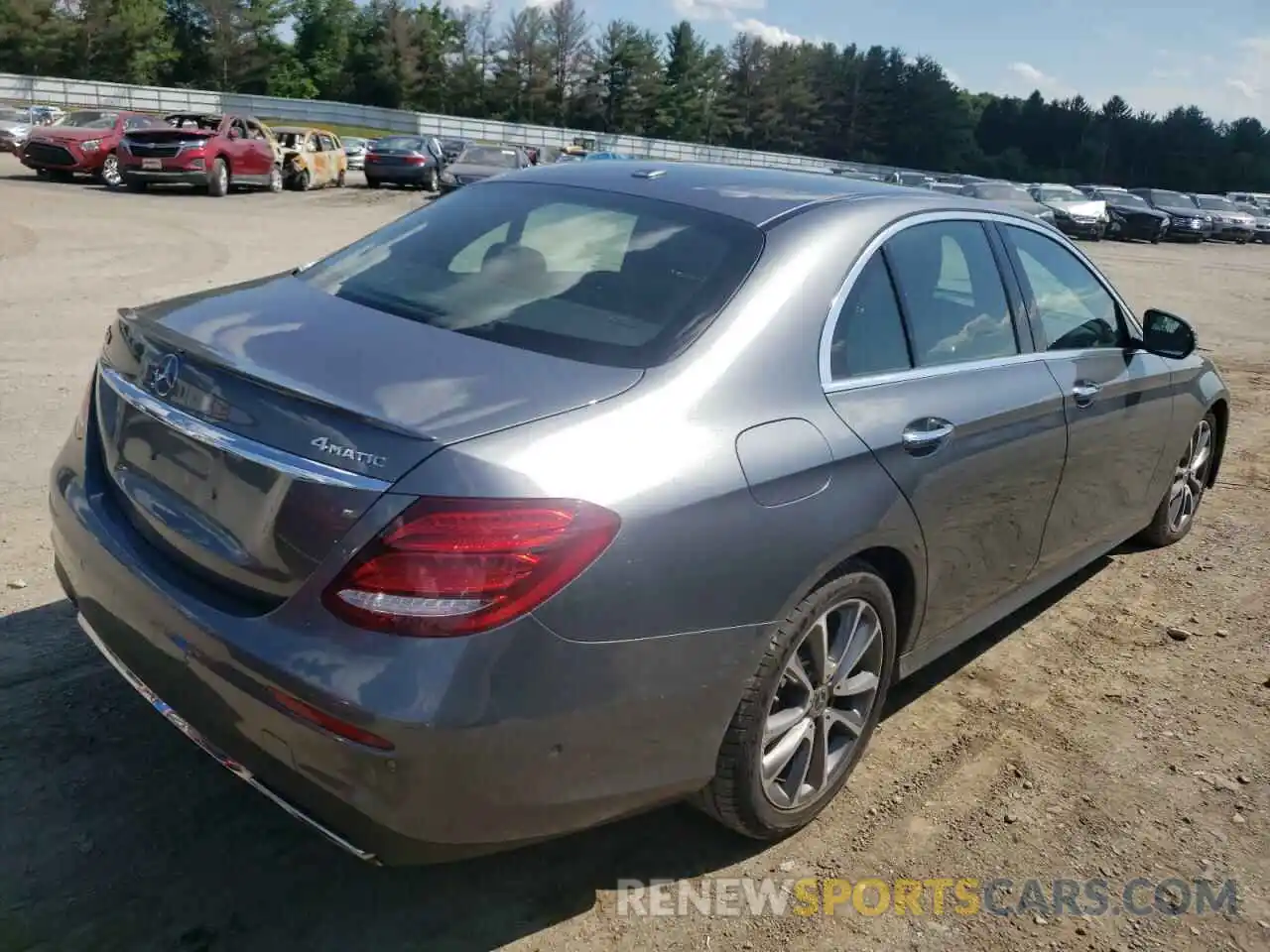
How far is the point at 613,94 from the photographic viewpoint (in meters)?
92.8

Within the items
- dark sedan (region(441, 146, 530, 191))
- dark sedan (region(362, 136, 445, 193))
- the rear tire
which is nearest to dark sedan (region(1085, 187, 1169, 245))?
dark sedan (region(441, 146, 530, 191))

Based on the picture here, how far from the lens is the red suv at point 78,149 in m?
22.7

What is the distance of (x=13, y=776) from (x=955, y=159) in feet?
362

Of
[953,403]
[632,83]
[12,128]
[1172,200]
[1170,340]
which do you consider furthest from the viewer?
[632,83]

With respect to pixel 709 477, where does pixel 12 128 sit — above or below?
below

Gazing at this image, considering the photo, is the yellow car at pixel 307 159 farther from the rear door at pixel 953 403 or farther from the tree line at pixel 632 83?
the tree line at pixel 632 83

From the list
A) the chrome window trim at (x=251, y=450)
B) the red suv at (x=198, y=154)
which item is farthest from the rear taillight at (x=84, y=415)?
the red suv at (x=198, y=154)

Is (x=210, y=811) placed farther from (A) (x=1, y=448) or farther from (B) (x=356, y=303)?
(A) (x=1, y=448)

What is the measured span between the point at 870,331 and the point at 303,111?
204 feet

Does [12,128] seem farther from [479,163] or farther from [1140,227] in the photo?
[1140,227]

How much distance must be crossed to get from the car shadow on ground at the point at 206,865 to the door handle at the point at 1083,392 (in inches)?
79.7

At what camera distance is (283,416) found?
7.54 feet

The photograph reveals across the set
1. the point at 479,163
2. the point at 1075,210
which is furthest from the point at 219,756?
the point at 1075,210

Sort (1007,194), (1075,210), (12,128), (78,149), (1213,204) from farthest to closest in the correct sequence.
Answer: (1213,204)
(12,128)
(1075,210)
(1007,194)
(78,149)
